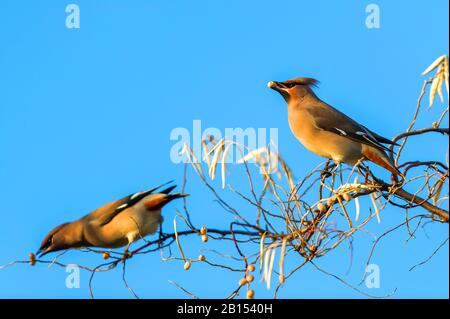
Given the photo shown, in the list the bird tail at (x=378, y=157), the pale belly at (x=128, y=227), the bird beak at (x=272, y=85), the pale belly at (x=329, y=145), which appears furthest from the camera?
the bird beak at (x=272, y=85)

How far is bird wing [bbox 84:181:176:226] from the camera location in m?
5.32

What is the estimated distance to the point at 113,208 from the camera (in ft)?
18.1

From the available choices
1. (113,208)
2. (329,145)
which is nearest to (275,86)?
(329,145)

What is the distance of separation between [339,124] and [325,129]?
0.42ft

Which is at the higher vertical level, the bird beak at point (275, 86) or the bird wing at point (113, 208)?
the bird beak at point (275, 86)

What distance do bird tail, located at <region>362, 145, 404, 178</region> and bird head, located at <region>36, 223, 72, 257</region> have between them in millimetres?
2045

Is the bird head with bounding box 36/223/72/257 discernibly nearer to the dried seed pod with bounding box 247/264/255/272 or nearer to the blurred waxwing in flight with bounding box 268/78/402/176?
the blurred waxwing in flight with bounding box 268/78/402/176

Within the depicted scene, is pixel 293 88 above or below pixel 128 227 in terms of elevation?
above

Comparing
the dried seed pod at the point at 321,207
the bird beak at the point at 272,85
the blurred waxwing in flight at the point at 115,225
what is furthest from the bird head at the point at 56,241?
the dried seed pod at the point at 321,207

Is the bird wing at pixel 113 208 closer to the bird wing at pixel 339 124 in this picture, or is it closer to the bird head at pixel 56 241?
the bird head at pixel 56 241

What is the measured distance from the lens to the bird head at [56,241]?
18.0 feet

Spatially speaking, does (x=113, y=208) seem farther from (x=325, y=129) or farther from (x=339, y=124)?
(x=339, y=124)
